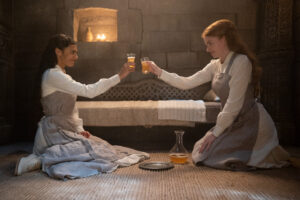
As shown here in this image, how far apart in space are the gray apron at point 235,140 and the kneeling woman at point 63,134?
0.79 m

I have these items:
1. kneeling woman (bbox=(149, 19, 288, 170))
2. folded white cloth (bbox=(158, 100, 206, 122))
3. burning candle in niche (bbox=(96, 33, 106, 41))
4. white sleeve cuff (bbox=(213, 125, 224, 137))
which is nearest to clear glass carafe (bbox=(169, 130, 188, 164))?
kneeling woman (bbox=(149, 19, 288, 170))

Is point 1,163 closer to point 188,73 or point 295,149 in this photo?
point 188,73

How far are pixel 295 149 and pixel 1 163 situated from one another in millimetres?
3569

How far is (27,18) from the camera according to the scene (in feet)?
16.6

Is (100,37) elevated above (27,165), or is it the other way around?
(100,37)

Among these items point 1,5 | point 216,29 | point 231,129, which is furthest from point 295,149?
point 1,5

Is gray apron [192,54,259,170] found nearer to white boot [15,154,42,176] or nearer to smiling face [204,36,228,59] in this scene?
smiling face [204,36,228,59]

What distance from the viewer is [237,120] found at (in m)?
2.85

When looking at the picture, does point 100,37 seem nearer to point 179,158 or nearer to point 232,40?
point 232,40

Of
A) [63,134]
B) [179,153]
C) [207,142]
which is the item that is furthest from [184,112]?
[63,134]

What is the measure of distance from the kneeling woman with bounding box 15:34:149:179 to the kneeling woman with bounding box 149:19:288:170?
839 mm

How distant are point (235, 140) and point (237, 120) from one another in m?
0.20

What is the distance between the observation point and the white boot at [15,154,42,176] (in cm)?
261

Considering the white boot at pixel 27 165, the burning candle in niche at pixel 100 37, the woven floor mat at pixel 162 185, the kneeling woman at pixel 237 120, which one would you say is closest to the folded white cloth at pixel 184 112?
→ the kneeling woman at pixel 237 120
